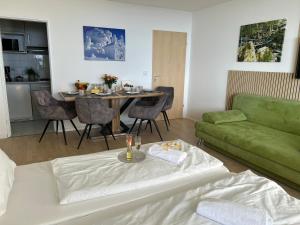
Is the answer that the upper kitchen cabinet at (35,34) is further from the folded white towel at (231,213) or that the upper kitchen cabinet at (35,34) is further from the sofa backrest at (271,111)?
the folded white towel at (231,213)

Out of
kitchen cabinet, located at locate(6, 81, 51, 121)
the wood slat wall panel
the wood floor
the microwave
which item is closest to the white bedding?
the wood floor

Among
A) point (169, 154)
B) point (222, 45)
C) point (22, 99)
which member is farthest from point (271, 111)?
point (22, 99)

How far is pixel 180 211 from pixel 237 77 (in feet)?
11.3

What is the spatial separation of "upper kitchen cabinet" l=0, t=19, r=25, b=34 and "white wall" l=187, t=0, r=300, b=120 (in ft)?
12.7

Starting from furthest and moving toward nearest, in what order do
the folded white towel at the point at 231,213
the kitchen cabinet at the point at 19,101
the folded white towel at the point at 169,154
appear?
the kitchen cabinet at the point at 19,101 < the folded white towel at the point at 169,154 < the folded white towel at the point at 231,213

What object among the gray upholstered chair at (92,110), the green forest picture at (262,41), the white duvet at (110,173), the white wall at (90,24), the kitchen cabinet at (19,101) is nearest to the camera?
the white duvet at (110,173)

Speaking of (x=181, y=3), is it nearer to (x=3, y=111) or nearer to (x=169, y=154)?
(x=169, y=154)

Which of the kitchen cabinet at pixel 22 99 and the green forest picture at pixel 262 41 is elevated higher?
the green forest picture at pixel 262 41

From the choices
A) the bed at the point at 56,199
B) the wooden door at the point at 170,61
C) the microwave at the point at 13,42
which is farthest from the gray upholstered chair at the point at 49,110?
the microwave at the point at 13,42

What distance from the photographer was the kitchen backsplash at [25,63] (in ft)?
17.4

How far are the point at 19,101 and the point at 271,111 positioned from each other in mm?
4926

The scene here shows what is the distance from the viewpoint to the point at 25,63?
5.45m

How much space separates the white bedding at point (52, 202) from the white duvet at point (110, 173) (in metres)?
0.04

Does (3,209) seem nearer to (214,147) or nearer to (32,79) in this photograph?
(214,147)
